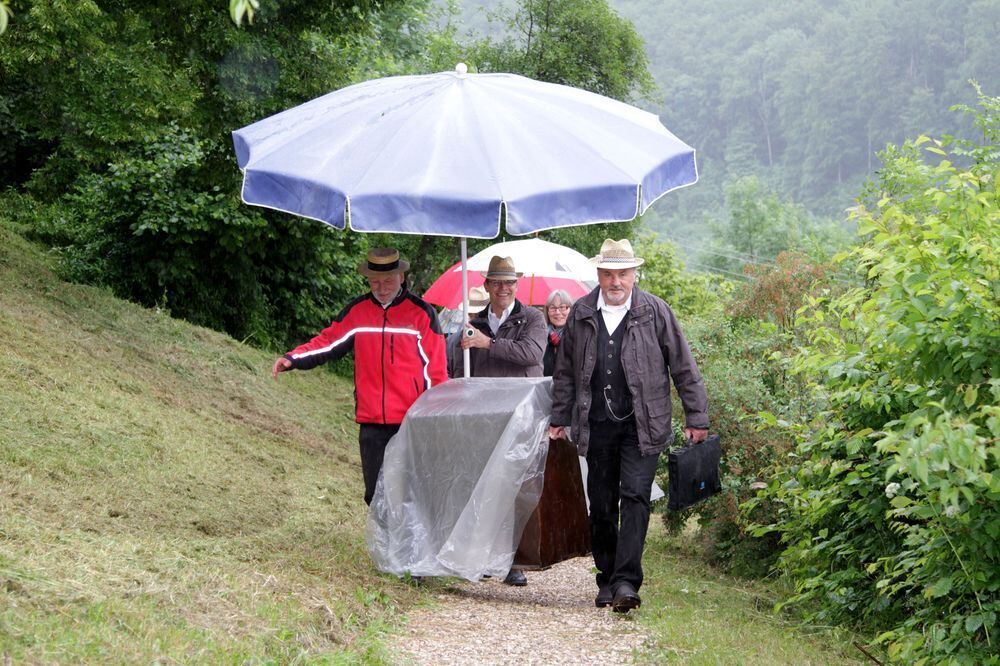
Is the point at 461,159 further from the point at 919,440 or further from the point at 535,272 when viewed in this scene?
the point at 535,272

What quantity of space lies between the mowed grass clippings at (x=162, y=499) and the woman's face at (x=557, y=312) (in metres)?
2.09

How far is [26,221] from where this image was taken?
1689 centimetres

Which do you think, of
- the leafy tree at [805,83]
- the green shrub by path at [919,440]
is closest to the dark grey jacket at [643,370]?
the green shrub by path at [919,440]

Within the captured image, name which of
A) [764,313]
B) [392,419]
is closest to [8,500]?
[392,419]

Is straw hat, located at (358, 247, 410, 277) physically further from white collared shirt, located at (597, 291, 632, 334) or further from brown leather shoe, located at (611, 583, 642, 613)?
brown leather shoe, located at (611, 583, 642, 613)

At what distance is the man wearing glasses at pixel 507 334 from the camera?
7688mm

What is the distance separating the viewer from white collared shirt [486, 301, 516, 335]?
8.06 meters

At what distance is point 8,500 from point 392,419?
6.96 ft

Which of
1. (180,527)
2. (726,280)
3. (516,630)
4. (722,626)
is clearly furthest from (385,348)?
(726,280)

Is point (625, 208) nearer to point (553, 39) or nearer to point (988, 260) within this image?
point (988, 260)

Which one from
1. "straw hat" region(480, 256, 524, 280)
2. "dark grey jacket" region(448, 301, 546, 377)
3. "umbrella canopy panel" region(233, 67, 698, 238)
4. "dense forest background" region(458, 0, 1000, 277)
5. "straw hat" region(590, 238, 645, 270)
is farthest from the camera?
"dense forest background" region(458, 0, 1000, 277)

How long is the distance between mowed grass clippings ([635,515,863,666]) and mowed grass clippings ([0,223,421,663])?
4.53ft

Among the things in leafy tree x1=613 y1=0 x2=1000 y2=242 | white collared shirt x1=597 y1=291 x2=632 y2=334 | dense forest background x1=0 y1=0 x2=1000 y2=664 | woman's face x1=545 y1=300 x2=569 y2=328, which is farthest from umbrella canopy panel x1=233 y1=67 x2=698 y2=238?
leafy tree x1=613 y1=0 x2=1000 y2=242

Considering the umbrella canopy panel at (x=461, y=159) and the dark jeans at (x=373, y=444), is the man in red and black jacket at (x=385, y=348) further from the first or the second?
the umbrella canopy panel at (x=461, y=159)
